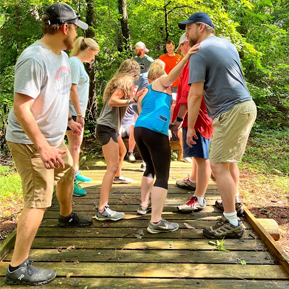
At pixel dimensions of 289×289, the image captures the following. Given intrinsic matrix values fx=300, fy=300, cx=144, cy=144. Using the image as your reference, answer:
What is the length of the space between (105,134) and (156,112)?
0.76 metres

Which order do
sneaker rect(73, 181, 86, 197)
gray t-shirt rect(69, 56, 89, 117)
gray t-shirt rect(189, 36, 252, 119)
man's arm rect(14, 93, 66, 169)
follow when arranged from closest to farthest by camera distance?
man's arm rect(14, 93, 66, 169), gray t-shirt rect(189, 36, 252, 119), gray t-shirt rect(69, 56, 89, 117), sneaker rect(73, 181, 86, 197)

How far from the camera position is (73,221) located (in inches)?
136

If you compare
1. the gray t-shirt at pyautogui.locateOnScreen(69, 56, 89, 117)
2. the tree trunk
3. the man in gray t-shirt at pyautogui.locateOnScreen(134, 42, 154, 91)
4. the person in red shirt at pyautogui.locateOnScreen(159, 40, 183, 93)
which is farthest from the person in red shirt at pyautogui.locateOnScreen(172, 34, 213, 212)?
the tree trunk

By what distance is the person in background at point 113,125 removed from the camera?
3.58 m

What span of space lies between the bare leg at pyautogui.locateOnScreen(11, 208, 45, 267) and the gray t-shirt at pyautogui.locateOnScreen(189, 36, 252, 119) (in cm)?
196

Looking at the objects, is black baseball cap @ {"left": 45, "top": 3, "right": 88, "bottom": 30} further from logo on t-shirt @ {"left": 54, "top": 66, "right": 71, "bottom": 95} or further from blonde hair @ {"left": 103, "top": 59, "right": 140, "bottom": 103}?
blonde hair @ {"left": 103, "top": 59, "right": 140, "bottom": 103}

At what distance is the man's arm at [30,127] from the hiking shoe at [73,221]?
144 cm

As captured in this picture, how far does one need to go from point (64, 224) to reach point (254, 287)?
212 centimetres

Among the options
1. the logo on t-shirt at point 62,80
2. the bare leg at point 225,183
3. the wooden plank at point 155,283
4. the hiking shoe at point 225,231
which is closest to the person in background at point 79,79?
the logo on t-shirt at point 62,80

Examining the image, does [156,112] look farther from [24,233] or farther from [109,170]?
[24,233]

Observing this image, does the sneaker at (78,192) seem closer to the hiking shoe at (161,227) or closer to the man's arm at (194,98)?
the hiking shoe at (161,227)

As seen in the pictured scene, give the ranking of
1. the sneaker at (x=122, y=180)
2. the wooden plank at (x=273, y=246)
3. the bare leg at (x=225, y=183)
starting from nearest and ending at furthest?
the wooden plank at (x=273, y=246) → the bare leg at (x=225, y=183) → the sneaker at (x=122, y=180)

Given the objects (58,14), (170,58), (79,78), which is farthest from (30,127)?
(170,58)

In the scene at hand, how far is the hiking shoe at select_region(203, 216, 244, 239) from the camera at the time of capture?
10.3 ft
